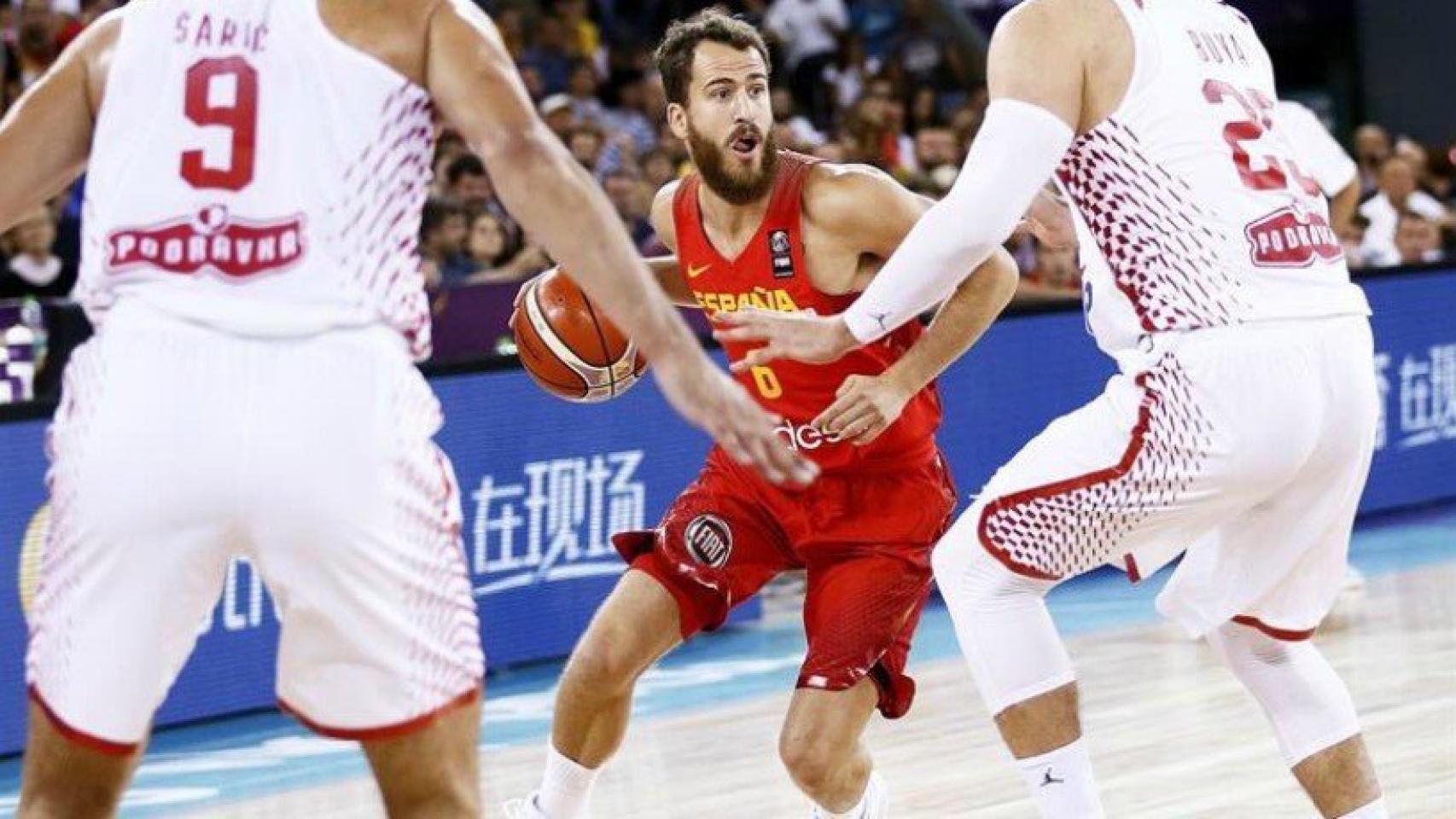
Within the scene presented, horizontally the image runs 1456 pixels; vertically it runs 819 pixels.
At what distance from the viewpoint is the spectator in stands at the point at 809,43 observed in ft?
54.9

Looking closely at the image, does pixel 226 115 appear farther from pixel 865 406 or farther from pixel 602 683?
pixel 602 683

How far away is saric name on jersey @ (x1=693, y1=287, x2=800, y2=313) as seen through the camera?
5.69 m

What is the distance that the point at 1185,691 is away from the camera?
27.4 ft

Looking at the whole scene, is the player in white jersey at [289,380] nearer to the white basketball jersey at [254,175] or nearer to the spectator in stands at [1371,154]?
the white basketball jersey at [254,175]

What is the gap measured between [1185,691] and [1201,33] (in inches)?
157

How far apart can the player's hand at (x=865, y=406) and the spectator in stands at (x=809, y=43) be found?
37.9 feet

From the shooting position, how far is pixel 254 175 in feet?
11.4

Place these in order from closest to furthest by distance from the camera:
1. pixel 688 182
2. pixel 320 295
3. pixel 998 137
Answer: pixel 320 295, pixel 998 137, pixel 688 182

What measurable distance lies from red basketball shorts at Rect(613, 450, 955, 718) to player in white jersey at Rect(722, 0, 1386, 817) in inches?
26.7

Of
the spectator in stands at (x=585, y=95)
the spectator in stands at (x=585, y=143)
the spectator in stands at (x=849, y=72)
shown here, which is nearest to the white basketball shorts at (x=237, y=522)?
the spectator in stands at (x=585, y=143)

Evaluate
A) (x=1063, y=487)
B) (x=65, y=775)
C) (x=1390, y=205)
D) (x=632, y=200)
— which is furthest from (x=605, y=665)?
(x=1390, y=205)

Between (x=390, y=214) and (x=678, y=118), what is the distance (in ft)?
8.16

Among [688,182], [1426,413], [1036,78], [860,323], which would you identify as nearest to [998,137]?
[1036,78]

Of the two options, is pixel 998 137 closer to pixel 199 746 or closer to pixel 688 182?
pixel 688 182
